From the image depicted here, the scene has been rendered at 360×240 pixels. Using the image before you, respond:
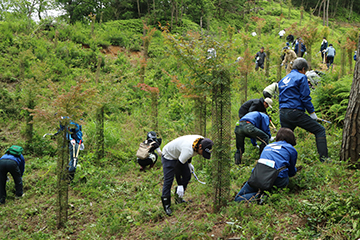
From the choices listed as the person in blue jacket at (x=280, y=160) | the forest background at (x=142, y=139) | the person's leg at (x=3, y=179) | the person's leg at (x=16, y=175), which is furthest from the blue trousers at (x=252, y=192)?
the person's leg at (x=3, y=179)

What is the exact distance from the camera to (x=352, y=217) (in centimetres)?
319

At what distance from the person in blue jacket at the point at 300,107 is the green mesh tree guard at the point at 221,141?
141 centimetres

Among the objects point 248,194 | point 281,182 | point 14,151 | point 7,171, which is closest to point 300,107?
point 281,182

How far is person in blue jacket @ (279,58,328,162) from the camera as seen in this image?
480 cm

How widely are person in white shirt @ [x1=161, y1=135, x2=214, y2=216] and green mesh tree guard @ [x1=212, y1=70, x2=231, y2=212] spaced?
297mm

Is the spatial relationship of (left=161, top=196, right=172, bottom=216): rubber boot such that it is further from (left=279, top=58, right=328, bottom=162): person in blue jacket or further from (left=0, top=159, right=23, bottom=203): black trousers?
(left=0, top=159, right=23, bottom=203): black trousers

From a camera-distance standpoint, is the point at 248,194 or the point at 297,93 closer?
the point at 248,194

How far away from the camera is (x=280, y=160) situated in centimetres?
414

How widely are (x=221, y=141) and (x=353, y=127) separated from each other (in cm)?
221

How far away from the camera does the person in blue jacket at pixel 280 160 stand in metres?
4.16

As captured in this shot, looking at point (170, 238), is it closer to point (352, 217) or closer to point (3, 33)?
point (352, 217)

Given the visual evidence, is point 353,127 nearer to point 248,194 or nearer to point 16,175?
point 248,194

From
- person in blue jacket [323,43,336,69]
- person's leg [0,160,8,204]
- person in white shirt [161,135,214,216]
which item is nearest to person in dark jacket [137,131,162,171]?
person in white shirt [161,135,214,216]

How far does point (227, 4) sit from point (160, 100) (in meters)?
21.0
